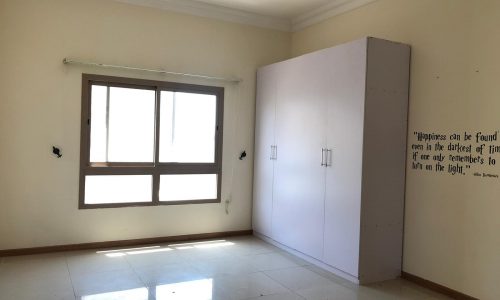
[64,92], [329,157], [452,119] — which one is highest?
[64,92]

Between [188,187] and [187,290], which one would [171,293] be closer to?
[187,290]

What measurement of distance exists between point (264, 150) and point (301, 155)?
0.79m

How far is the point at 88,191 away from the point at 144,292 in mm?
1613

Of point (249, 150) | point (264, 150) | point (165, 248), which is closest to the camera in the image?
point (165, 248)

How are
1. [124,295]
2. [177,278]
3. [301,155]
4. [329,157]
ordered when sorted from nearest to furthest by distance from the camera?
[124,295]
[177,278]
[329,157]
[301,155]

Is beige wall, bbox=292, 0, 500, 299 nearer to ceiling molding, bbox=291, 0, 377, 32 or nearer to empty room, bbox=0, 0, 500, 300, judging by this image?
empty room, bbox=0, 0, 500, 300

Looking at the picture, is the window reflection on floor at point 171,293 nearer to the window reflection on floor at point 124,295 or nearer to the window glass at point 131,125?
the window reflection on floor at point 124,295

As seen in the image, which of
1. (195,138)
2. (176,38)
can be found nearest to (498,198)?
(195,138)

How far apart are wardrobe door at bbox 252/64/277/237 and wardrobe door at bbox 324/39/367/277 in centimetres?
105

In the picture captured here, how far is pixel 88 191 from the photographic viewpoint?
4.32 m

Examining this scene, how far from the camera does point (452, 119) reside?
330 cm

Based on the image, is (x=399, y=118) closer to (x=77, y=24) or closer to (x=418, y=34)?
(x=418, y=34)

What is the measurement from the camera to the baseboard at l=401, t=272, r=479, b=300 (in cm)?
322

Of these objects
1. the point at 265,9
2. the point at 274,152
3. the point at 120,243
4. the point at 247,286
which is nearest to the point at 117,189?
the point at 120,243
